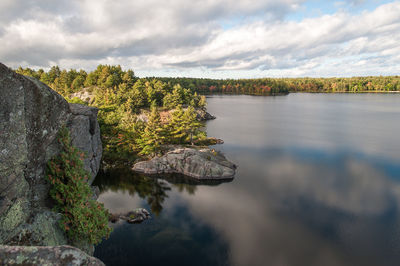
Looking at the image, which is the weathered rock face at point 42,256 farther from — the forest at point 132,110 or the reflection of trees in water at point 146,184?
the forest at point 132,110

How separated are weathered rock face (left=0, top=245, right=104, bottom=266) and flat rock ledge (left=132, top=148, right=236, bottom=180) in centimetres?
3145

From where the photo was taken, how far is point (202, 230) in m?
25.1

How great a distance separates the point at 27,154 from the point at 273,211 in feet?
83.4

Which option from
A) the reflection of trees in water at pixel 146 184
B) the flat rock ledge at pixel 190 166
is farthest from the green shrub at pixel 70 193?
the flat rock ledge at pixel 190 166

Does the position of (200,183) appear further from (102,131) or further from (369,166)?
(369,166)

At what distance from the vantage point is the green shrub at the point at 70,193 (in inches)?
534

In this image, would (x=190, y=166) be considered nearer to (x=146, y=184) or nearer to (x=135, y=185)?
(x=146, y=184)

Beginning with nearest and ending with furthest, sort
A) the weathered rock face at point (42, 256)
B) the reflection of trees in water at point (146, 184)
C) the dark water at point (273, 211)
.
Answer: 1. the weathered rock face at point (42, 256)
2. the dark water at point (273, 211)
3. the reflection of trees in water at point (146, 184)

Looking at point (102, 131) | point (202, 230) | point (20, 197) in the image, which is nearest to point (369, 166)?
point (202, 230)

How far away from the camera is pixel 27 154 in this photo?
12031 millimetres

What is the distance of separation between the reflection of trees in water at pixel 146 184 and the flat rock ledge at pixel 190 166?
112 cm

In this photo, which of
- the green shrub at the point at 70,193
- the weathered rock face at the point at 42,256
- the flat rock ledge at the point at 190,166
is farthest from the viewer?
the flat rock ledge at the point at 190,166

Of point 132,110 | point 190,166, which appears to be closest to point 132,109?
point 132,110

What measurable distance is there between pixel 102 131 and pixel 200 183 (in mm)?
18832
